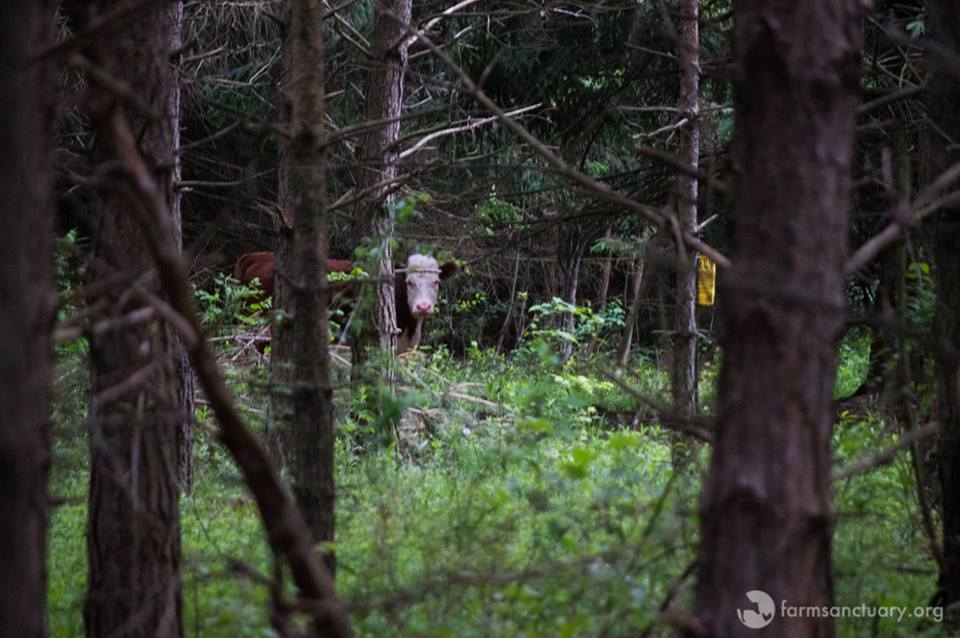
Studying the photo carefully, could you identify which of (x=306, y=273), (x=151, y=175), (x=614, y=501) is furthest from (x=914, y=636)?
(x=151, y=175)

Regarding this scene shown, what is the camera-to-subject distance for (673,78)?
1337cm

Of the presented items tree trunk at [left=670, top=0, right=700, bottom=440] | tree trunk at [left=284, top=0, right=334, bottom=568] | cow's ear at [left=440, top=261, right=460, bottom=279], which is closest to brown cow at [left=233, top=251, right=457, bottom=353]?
cow's ear at [left=440, top=261, right=460, bottom=279]

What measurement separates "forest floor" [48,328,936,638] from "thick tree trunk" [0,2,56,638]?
2.05ft

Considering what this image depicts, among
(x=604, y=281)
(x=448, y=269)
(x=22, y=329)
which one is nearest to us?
(x=22, y=329)

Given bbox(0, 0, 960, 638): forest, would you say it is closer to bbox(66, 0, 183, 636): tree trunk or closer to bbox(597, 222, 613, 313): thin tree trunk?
bbox(66, 0, 183, 636): tree trunk

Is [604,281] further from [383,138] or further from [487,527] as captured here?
[487,527]

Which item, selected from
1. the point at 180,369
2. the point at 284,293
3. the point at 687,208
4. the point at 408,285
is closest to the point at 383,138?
Result: the point at 284,293

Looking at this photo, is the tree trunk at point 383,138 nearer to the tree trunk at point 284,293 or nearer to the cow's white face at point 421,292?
the tree trunk at point 284,293

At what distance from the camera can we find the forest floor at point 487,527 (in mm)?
4254

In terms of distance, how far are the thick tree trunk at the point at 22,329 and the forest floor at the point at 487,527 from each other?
2.05ft

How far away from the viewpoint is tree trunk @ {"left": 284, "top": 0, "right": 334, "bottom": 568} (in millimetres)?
5074

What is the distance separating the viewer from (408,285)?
53.2ft

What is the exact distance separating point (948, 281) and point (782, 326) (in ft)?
10.7

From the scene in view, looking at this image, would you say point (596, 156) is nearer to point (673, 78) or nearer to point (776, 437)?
point (673, 78)
